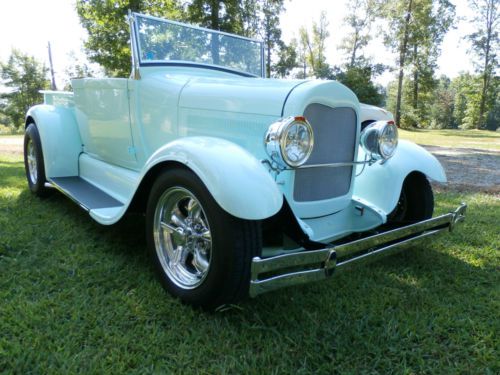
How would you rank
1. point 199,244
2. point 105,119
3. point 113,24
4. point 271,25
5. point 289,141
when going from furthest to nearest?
point 271,25, point 113,24, point 105,119, point 199,244, point 289,141

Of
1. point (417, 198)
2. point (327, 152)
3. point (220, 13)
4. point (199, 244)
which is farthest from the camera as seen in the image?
point (220, 13)

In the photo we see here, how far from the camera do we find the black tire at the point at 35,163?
3.97 m

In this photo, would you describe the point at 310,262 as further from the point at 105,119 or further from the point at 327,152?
the point at 105,119

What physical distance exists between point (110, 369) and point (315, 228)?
55.2 inches

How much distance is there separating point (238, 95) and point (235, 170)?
0.76 m

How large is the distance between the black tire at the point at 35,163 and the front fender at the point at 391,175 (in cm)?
331

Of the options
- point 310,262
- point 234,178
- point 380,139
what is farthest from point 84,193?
point 380,139

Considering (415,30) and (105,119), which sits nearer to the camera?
(105,119)

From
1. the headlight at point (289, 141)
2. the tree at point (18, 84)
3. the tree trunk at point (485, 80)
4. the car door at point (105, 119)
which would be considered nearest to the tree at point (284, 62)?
the tree trunk at point (485, 80)

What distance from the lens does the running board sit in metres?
2.92

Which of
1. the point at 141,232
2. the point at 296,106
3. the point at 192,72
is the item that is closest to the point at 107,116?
the point at 192,72

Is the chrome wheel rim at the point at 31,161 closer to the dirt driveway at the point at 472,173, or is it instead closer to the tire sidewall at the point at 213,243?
the tire sidewall at the point at 213,243

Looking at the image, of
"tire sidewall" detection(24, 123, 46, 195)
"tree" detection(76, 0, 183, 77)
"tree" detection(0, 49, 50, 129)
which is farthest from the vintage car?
"tree" detection(0, 49, 50, 129)

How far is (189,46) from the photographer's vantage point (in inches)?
130
